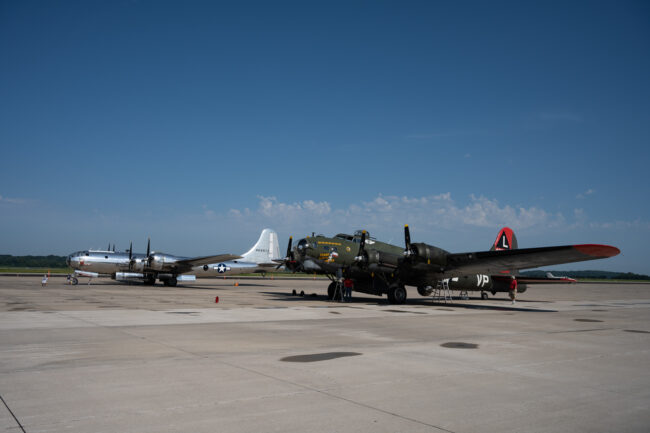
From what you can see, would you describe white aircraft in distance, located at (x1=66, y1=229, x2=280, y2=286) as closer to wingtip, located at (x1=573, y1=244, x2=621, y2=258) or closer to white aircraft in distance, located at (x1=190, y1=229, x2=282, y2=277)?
white aircraft in distance, located at (x1=190, y1=229, x2=282, y2=277)

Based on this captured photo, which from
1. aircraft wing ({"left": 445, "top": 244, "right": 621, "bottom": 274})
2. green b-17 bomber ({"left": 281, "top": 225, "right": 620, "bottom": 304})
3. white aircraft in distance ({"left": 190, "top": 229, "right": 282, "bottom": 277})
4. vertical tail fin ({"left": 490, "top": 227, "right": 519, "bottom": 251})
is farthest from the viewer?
white aircraft in distance ({"left": 190, "top": 229, "right": 282, "bottom": 277})

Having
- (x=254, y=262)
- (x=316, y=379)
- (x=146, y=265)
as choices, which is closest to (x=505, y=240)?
(x=316, y=379)

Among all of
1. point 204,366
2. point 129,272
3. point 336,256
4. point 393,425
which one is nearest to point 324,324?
point 204,366

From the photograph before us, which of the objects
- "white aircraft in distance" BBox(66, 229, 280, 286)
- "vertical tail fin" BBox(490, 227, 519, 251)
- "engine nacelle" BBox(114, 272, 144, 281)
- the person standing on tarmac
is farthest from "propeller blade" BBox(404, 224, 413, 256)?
"engine nacelle" BBox(114, 272, 144, 281)

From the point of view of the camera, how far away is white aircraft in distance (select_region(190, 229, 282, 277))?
48719 millimetres

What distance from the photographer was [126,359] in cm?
823

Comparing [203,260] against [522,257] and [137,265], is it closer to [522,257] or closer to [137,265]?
[137,265]

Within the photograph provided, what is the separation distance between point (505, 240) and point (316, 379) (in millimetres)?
26282

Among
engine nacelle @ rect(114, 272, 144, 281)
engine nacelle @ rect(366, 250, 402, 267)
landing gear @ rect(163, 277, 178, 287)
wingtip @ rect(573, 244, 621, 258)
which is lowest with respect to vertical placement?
landing gear @ rect(163, 277, 178, 287)

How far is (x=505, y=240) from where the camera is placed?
30.2 meters

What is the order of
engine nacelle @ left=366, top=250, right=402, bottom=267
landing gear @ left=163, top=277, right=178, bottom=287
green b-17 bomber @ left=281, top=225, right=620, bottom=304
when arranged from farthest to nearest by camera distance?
landing gear @ left=163, top=277, right=178, bottom=287 < engine nacelle @ left=366, top=250, right=402, bottom=267 < green b-17 bomber @ left=281, top=225, right=620, bottom=304

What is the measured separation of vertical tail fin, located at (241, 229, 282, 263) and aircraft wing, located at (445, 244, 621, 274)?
32887mm

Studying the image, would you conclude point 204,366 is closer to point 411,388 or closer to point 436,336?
point 411,388

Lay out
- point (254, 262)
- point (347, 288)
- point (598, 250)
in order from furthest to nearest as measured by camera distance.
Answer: point (254, 262) < point (347, 288) < point (598, 250)
